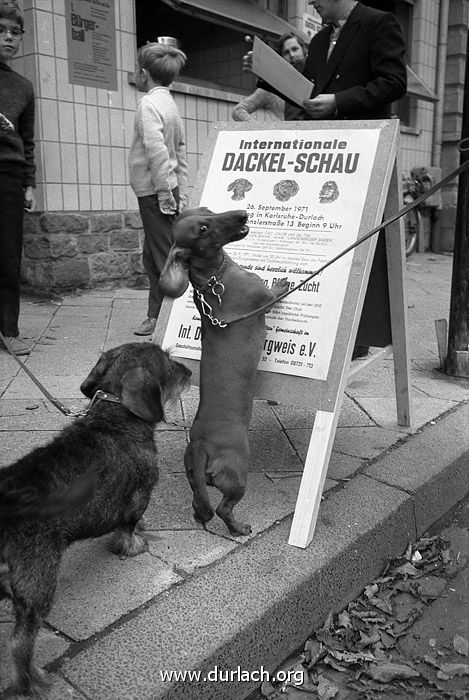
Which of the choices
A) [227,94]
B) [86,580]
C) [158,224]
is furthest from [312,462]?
[227,94]

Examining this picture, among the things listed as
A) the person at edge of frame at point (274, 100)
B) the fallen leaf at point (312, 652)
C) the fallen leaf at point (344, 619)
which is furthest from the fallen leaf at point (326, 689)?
the person at edge of frame at point (274, 100)

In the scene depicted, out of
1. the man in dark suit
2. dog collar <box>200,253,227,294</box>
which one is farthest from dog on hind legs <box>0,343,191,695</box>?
the man in dark suit

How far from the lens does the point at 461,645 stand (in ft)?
7.83

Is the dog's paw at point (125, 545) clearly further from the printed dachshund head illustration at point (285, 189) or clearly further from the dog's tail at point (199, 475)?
the printed dachshund head illustration at point (285, 189)

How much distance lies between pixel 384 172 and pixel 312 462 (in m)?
Result: 1.29

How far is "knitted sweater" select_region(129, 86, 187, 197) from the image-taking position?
5.47 metres

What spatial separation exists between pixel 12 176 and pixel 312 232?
319 cm

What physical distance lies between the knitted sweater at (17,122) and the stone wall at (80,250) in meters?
1.72

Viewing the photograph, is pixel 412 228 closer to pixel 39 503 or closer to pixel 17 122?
pixel 17 122

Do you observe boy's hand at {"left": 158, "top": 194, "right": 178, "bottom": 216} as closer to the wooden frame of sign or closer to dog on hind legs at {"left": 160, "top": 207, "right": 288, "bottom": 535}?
the wooden frame of sign

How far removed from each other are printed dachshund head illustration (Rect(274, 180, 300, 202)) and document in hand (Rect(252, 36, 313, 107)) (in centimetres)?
50

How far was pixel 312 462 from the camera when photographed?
8.79 ft

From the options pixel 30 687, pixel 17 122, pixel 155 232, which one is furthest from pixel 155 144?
pixel 30 687

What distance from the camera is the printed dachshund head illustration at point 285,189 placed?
301cm
